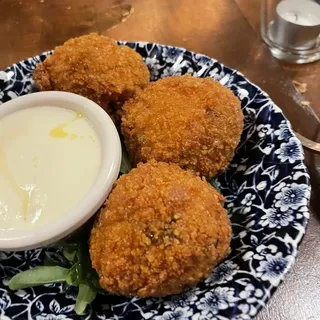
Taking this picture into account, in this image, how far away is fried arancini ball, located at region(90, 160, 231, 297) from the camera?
122cm

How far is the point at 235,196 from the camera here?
1.61 m

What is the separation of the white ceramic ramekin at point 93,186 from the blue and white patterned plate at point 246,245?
183 millimetres

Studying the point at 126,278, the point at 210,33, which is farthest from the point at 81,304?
the point at 210,33

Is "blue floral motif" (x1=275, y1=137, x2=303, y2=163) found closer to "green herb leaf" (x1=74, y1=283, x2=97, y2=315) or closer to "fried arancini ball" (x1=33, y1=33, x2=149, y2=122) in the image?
"fried arancini ball" (x1=33, y1=33, x2=149, y2=122)

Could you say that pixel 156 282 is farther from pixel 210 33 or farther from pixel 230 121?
pixel 210 33

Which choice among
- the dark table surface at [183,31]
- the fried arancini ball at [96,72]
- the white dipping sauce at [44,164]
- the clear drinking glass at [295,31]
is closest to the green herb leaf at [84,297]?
the white dipping sauce at [44,164]

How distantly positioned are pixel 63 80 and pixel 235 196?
733mm

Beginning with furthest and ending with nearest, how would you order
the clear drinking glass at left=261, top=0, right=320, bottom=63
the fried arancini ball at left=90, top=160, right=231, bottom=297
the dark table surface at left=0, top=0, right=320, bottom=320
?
the clear drinking glass at left=261, top=0, right=320, bottom=63, the dark table surface at left=0, top=0, right=320, bottom=320, the fried arancini ball at left=90, top=160, right=231, bottom=297

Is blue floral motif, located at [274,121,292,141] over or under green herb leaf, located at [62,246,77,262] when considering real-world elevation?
over

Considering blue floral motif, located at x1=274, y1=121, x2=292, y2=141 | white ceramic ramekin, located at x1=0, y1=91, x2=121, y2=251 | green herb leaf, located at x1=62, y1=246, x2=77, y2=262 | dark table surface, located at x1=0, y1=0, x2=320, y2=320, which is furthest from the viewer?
dark table surface, located at x1=0, y1=0, x2=320, y2=320

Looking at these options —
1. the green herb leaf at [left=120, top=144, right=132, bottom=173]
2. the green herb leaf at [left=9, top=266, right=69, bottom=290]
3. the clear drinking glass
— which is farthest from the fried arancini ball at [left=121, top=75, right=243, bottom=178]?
the clear drinking glass

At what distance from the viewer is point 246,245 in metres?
1.39

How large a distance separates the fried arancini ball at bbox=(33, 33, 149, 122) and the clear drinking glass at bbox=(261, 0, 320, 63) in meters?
0.95

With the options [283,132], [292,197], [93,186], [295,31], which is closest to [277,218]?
[292,197]
